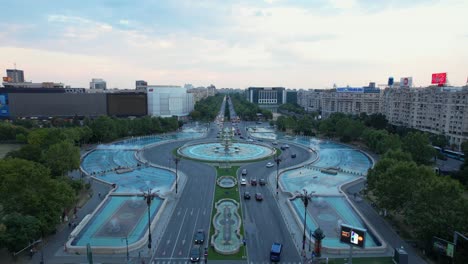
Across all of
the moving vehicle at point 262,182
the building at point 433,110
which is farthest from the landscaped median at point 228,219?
the building at point 433,110

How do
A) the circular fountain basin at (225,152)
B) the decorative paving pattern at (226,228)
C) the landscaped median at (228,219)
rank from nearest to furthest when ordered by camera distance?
the landscaped median at (228,219) → the decorative paving pattern at (226,228) → the circular fountain basin at (225,152)

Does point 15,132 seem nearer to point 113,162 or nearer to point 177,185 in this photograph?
point 113,162

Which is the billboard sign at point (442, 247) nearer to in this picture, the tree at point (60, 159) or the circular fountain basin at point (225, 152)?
the circular fountain basin at point (225, 152)

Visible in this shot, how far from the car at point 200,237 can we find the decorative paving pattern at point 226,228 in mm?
1198

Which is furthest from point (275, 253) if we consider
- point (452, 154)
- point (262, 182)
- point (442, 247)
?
point (452, 154)

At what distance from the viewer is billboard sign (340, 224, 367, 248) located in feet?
92.7

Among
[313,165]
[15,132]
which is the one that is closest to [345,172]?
[313,165]

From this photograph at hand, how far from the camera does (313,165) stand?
71875 mm

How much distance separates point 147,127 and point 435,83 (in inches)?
4276

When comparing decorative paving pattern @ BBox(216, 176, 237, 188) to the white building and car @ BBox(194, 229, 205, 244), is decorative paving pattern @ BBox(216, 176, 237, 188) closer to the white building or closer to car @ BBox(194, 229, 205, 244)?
car @ BBox(194, 229, 205, 244)

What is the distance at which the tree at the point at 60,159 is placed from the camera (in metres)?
54.7

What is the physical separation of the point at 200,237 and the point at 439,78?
109 metres

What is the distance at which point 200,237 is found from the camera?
116 feet

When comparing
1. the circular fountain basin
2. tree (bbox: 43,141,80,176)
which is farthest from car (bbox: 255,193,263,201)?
tree (bbox: 43,141,80,176)
